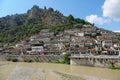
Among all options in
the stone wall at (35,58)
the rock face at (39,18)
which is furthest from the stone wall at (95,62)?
the rock face at (39,18)

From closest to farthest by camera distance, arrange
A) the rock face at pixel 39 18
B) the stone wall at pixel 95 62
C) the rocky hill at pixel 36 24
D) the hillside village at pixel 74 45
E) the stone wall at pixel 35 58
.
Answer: the stone wall at pixel 95 62
the stone wall at pixel 35 58
the hillside village at pixel 74 45
the rocky hill at pixel 36 24
the rock face at pixel 39 18

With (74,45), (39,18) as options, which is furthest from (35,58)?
(39,18)

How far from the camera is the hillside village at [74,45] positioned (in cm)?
6805

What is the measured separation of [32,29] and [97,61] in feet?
265

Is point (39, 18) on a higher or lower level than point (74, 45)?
higher

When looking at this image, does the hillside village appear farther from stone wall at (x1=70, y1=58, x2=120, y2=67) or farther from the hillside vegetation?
the hillside vegetation

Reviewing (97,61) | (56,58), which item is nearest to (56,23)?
(56,58)

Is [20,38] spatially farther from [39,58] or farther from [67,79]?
[67,79]

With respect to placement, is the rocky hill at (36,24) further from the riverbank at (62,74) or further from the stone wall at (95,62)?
the riverbank at (62,74)

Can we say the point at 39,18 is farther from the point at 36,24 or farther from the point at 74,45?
the point at 74,45

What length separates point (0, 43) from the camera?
115688mm

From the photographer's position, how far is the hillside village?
223 feet

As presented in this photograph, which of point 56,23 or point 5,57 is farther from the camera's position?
point 56,23

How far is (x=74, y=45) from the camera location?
81500 mm
